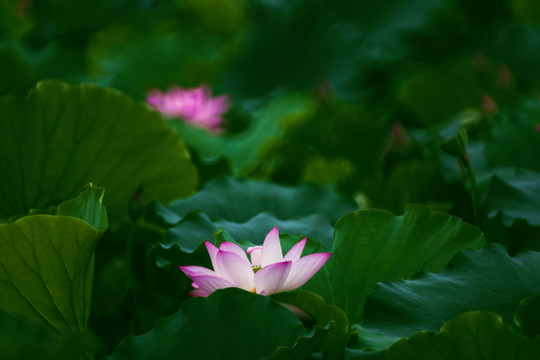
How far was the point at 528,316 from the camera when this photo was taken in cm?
70

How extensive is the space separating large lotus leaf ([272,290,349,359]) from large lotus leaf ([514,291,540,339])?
0.17 metres

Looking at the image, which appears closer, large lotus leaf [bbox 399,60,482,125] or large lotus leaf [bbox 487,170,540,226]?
large lotus leaf [bbox 487,170,540,226]

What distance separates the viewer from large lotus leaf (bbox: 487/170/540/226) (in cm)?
98

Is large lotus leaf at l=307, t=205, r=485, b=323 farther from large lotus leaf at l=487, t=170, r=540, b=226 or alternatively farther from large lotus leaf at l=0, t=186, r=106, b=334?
large lotus leaf at l=0, t=186, r=106, b=334

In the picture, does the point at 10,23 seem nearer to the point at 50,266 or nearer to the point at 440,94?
the point at 440,94

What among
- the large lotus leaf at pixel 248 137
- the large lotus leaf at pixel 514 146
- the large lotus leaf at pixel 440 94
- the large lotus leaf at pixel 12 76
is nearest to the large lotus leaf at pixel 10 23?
the large lotus leaf at pixel 248 137

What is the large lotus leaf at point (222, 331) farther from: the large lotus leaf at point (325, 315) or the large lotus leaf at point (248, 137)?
the large lotus leaf at point (248, 137)

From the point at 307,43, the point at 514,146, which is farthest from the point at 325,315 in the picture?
the point at 307,43

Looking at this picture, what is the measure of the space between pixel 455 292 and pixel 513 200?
0.99 feet

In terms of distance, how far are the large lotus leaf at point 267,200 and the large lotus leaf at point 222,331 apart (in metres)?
0.40

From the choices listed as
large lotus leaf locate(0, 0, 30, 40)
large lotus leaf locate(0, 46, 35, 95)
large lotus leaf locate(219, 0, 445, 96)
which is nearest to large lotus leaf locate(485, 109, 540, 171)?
large lotus leaf locate(0, 46, 35, 95)

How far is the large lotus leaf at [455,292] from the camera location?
0.73 m

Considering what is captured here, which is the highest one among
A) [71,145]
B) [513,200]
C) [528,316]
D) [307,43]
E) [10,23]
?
[10,23]

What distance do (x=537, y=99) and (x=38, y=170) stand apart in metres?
1.01
